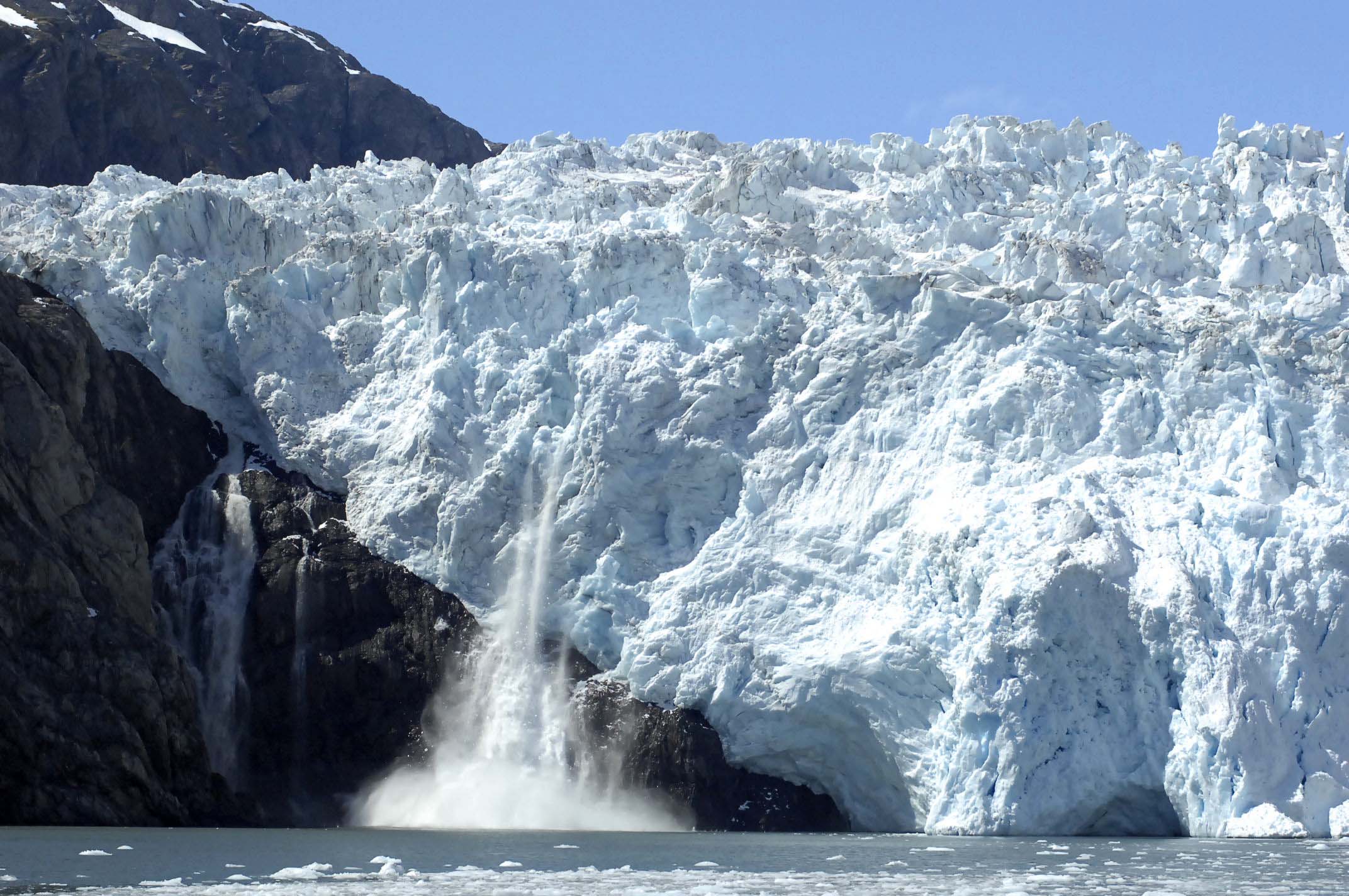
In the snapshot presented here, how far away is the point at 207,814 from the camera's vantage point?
3597 centimetres

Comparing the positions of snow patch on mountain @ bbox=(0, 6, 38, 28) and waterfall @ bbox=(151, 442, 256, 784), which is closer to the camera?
waterfall @ bbox=(151, 442, 256, 784)

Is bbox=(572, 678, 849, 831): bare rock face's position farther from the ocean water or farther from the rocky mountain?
the rocky mountain

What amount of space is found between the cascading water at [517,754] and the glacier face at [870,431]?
610mm

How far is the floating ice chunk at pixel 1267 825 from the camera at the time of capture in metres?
32.0

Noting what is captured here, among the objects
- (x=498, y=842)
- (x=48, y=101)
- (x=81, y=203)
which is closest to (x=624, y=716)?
(x=498, y=842)

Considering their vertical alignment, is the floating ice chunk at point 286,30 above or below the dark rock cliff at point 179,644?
above

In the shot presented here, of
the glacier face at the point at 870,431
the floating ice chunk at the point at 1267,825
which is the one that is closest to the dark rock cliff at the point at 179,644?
the glacier face at the point at 870,431

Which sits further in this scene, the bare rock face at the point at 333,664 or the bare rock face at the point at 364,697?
the bare rock face at the point at 333,664

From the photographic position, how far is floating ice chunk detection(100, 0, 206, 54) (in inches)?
2808

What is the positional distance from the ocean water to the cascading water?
3802 mm

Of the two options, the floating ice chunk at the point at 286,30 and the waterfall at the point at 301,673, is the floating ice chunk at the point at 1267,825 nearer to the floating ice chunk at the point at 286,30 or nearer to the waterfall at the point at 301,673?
the waterfall at the point at 301,673

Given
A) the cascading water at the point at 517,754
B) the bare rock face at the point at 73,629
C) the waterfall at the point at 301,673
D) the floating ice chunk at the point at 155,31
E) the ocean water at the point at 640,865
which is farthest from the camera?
the floating ice chunk at the point at 155,31

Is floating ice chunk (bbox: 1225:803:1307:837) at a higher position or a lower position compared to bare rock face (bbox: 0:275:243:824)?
lower

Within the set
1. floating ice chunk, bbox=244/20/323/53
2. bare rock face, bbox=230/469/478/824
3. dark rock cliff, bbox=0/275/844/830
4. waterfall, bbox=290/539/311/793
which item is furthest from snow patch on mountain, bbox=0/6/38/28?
waterfall, bbox=290/539/311/793
